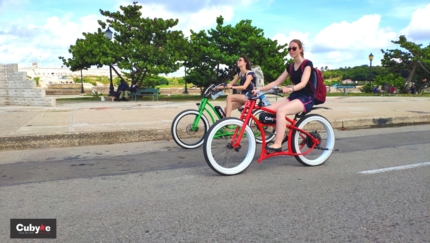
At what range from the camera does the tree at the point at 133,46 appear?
21844 millimetres

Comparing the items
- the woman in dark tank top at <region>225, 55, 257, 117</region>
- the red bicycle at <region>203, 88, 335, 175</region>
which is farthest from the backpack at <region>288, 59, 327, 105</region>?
the woman in dark tank top at <region>225, 55, 257, 117</region>

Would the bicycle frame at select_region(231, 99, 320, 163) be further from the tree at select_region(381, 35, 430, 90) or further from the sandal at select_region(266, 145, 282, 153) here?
the tree at select_region(381, 35, 430, 90)

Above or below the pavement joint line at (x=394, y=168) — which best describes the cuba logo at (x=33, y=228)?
below

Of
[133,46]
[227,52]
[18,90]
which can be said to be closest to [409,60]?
[227,52]

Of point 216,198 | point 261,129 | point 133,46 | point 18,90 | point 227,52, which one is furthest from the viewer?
point 227,52

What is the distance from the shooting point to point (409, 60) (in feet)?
131

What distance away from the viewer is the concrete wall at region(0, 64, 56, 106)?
52.7 ft

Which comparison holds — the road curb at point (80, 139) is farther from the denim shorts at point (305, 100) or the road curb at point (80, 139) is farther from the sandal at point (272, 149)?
the denim shorts at point (305, 100)

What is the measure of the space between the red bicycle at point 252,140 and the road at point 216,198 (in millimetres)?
199

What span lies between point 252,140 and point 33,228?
9.22 feet

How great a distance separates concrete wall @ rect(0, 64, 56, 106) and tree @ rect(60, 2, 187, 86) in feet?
19.1

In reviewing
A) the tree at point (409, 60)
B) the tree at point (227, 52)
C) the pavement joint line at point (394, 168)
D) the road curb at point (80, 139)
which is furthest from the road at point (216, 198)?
the tree at point (409, 60)

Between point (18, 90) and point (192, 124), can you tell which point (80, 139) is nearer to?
point (192, 124)

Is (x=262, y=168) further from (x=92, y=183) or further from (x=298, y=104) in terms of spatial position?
(x=92, y=183)
